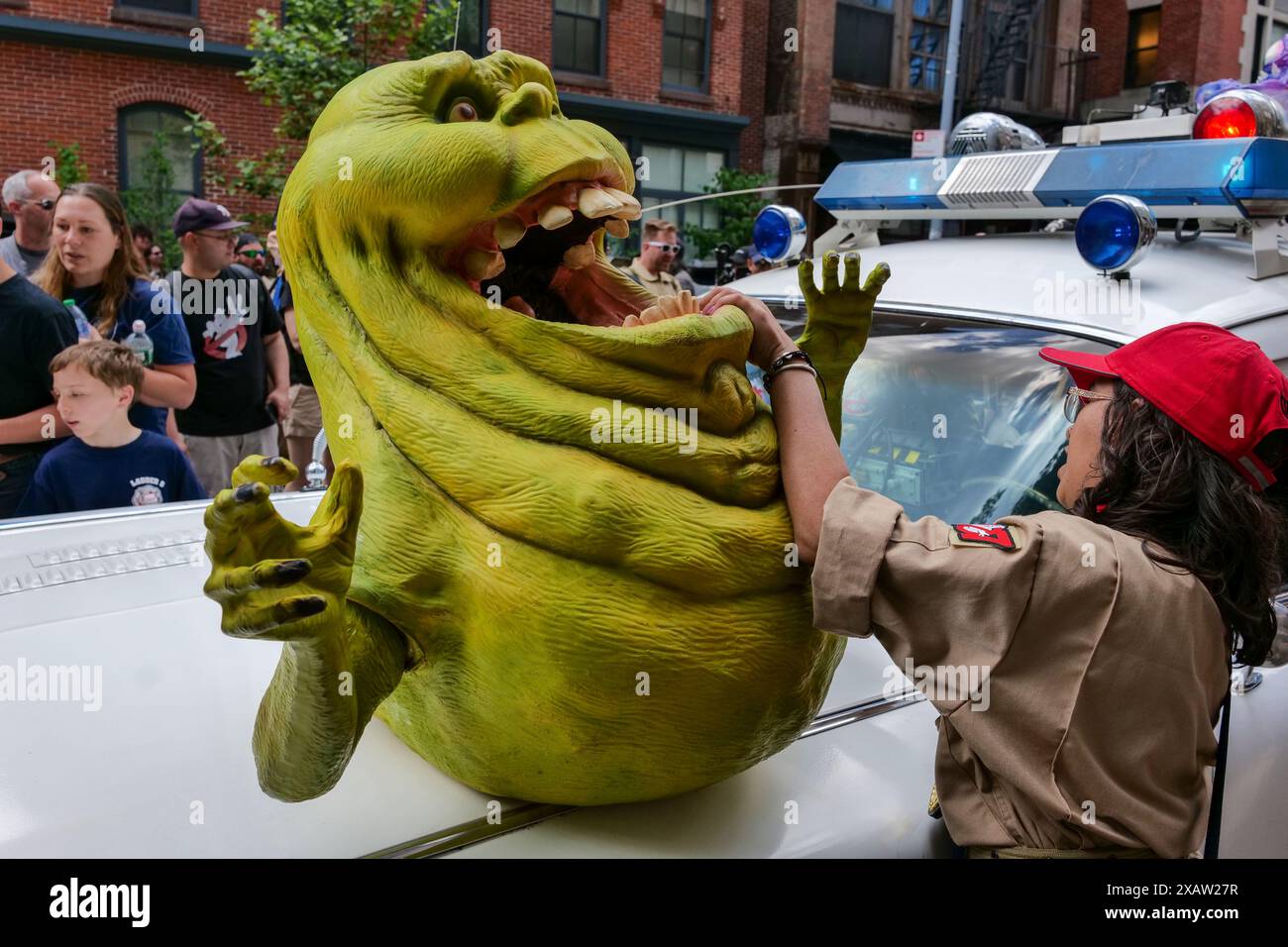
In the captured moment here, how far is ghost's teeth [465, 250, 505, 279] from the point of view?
5.44 ft

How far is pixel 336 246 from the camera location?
1630 mm

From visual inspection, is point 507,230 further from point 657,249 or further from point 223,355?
point 657,249

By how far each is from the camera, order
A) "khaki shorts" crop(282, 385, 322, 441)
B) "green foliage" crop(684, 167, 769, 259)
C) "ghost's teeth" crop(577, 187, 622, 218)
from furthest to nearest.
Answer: "green foliage" crop(684, 167, 769, 259)
"khaki shorts" crop(282, 385, 322, 441)
"ghost's teeth" crop(577, 187, 622, 218)

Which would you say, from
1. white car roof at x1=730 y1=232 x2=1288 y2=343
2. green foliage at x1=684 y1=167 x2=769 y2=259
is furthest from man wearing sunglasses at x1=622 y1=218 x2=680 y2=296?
→ green foliage at x1=684 y1=167 x2=769 y2=259

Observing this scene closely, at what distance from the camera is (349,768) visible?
187cm

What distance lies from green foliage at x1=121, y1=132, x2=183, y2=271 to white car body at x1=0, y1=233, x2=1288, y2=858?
10500 mm

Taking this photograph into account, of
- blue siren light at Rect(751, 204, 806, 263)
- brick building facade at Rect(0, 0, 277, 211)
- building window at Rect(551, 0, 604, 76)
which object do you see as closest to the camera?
blue siren light at Rect(751, 204, 806, 263)

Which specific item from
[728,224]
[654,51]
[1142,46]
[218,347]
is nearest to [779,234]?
[218,347]

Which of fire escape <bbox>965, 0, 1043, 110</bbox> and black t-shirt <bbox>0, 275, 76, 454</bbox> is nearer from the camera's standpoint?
black t-shirt <bbox>0, 275, 76, 454</bbox>

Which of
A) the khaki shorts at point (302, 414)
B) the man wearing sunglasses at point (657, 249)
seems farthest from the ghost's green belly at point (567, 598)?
the man wearing sunglasses at point (657, 249)

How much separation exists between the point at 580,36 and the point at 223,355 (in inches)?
431

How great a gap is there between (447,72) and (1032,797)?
1.32 metres

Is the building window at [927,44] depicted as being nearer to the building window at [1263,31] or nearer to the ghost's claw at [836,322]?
the building window at [1263,31]

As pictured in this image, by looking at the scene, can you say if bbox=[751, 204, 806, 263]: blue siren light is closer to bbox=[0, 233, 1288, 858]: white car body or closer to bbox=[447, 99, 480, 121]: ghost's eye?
bbox=[0, 233, 1288, 858]: white car body
